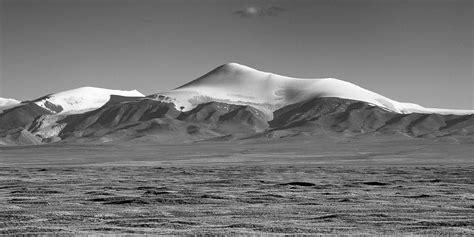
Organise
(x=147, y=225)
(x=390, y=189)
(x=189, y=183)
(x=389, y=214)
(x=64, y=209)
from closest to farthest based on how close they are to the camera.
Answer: (x=147, y=225) < (x=389, y=214) < (x=64, y=209) < (x=390, y=189) < (x=189, y=183)

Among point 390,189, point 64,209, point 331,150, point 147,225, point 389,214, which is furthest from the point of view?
point 331,150

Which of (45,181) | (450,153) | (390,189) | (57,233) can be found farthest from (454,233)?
(450,153)

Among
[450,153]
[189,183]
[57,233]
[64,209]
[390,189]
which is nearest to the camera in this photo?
[57,233]

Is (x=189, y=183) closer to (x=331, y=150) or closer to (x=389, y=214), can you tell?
(x=389, y=214)

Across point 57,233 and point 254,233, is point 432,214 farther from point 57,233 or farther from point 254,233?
point 57,233

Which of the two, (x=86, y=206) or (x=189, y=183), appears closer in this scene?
(x=86, y=206)

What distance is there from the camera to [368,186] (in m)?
66.3

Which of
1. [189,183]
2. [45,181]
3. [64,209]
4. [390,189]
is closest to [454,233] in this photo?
[64,209]

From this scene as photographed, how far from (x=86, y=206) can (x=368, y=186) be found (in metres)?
27.4

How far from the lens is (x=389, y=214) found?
4047 cm

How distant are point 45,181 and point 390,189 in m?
30.7

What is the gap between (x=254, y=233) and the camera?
3164 cm

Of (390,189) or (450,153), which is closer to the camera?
(390,189)

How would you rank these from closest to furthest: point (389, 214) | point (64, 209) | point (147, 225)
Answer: point (147, 225) → point (389, 214) → point (64, 209)
